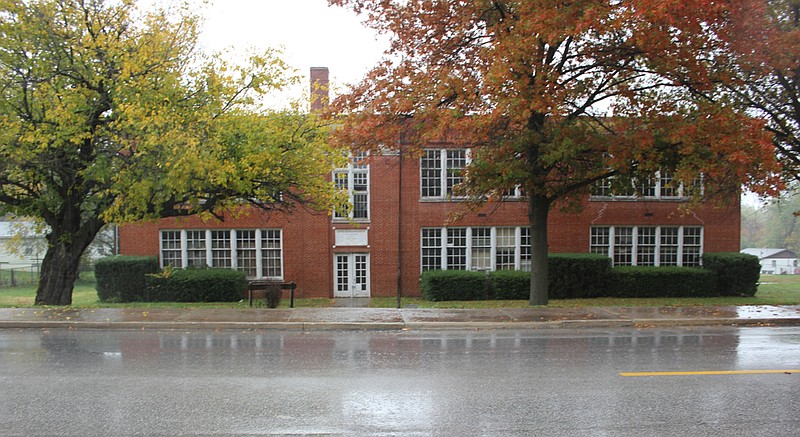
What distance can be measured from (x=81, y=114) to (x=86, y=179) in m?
1.63

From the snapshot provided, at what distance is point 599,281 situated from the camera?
71.8ft

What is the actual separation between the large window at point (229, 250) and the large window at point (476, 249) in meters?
6.17

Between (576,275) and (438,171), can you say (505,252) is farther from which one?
(438,171)

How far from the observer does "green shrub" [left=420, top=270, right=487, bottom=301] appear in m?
21.5

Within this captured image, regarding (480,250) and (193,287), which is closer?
(193,287)

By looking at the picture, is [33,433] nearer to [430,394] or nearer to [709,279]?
[430,394]

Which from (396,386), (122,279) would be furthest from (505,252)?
(396,386)

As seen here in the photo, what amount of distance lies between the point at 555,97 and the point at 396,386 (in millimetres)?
7987

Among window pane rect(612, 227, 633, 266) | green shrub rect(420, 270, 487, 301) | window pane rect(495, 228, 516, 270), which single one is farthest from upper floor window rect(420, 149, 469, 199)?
window pane rect(612, 227, 633, 266)

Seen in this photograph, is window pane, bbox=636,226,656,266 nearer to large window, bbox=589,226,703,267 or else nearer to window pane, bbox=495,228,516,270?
large window, bbox=589,226,703,267

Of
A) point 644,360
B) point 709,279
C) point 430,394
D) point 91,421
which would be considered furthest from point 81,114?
point 709,279

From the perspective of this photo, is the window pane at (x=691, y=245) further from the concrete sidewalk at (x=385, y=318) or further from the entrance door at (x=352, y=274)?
the entrance door at (x=352, y=274)

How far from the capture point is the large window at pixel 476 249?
2338cm

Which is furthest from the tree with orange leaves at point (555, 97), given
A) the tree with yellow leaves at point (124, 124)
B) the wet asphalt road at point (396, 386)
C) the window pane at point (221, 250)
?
the window pane at point (221, 250)
